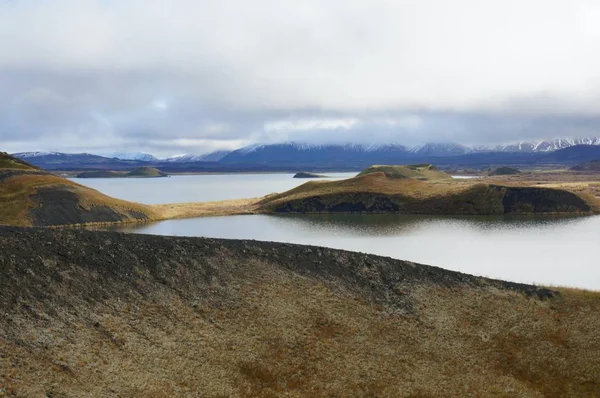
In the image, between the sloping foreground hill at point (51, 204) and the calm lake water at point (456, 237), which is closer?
the calm lake water at point (456, 237)

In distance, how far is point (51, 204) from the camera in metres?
113

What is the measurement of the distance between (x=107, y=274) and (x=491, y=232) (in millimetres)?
85250

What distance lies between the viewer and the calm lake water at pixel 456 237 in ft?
210

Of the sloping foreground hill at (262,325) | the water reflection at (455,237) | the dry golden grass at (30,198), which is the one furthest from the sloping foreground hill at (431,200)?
the sloping foreground hill at (262,325)

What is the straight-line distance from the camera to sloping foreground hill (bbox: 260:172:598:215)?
466ft

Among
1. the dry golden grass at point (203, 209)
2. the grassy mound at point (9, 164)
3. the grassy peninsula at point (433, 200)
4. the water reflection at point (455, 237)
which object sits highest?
the grassy mound at point (9, 164)

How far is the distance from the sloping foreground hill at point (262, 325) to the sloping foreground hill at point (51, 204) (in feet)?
249

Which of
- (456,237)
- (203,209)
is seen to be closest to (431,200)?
(456,237)

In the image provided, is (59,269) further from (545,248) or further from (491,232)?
(491,232)

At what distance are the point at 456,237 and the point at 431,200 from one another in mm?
53293

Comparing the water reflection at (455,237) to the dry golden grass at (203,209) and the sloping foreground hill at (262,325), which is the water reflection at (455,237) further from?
the sloping foreground hill at (262,325)

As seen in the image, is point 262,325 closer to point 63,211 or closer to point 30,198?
point 63,211

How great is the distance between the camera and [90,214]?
11475 centimetres

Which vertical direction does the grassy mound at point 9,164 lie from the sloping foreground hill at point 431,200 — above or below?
above
